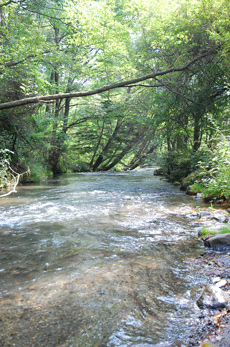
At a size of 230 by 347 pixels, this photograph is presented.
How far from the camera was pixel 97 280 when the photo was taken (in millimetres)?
2834

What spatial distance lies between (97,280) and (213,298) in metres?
1.25

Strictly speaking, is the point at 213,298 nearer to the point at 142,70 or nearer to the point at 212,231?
the point at 212,231

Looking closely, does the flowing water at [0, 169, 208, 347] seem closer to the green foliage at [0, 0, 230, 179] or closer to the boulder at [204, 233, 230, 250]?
the boulder at [204, 233, 230, 250]

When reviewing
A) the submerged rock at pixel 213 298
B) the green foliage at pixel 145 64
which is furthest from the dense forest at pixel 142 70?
the submerged rock at pixel 213 298

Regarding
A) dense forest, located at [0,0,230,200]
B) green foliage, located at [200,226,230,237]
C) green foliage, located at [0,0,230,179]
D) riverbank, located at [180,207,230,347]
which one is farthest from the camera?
green foliage, located at [0,0,230,179]

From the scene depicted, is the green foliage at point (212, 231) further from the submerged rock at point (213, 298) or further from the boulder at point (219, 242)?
the submerged rock at point (213, 298)

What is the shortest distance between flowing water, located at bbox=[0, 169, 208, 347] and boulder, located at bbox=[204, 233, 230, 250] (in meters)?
0.18

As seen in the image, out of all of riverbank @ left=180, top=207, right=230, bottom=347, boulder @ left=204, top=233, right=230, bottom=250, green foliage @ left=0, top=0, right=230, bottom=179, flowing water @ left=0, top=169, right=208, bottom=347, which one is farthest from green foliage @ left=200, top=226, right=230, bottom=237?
green foliage @ left=0, top=0, right=230, bottom=179

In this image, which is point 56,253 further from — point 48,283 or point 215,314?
point 215,314

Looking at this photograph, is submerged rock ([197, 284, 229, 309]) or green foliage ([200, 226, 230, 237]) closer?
submerged rock ([197, 284, 229, 309])

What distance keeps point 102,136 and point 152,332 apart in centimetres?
2073

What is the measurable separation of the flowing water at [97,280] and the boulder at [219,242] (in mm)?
178

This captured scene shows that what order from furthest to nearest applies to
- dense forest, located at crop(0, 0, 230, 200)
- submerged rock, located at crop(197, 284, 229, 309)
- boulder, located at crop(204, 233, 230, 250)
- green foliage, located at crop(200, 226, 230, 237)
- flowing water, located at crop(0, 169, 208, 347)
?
dense forest, located at crop(0, 0, 230, 200), green foliage, located at crop(200, 226, 230, 237), boulder, located at crop(204, 233, 230, 250), submerged rock, located at crop(197, 284, 229, 309), flowing water, located at crop(0, 169, 208, 347)

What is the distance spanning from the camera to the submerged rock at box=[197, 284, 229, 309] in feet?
7.21
